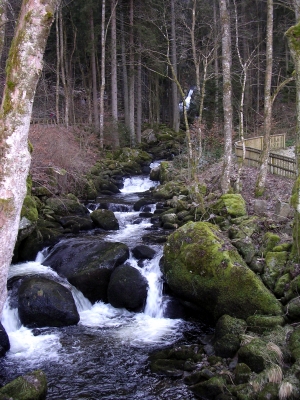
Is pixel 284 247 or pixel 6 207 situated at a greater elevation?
pixel 6 207

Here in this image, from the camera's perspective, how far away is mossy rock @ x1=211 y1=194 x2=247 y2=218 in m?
12.3

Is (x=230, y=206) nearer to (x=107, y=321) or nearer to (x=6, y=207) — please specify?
(x=107, y=321)

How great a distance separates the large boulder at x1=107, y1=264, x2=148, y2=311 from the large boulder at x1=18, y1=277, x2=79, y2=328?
3.40 ft

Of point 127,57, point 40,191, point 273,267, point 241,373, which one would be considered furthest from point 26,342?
point 127,57

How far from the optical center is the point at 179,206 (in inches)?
593

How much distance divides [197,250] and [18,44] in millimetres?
5746

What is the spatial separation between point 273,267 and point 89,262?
15.0 feet

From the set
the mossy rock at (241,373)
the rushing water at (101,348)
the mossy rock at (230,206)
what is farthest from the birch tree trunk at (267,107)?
the mossy rock at (241,373)

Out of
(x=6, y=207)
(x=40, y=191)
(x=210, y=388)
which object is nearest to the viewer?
(x=6, y=207)

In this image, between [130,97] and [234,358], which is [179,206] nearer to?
[234,358]

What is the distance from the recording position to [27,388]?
586 cm

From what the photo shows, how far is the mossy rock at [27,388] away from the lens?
572cm

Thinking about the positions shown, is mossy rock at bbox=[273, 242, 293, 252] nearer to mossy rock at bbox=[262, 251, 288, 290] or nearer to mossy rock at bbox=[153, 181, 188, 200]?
mossy rock at bbox=[262, 251, 288, 290]

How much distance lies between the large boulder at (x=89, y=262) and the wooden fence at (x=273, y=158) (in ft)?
24.0
